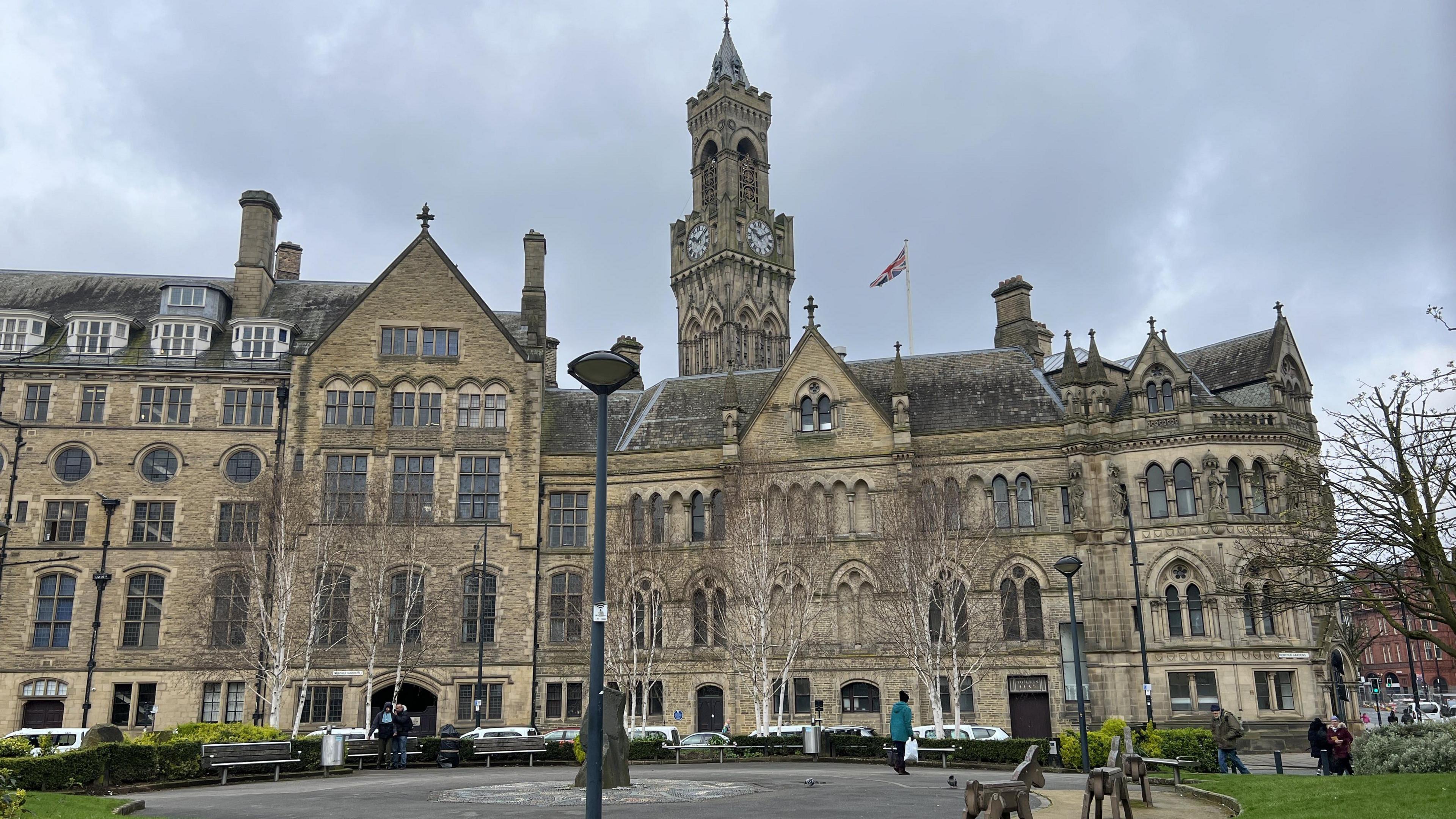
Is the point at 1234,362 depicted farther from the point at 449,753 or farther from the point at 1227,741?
the point at 449,753

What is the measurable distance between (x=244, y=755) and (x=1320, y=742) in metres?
24.3

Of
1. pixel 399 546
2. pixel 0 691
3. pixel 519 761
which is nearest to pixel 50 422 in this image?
pixel 0 691

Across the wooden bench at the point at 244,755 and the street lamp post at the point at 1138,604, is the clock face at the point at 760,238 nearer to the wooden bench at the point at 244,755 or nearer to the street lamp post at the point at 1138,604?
the street lamp post at the point at 1138,604

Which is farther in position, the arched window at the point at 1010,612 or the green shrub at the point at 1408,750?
the arched window at the point at 1010,612

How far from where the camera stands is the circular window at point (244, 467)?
150 feet

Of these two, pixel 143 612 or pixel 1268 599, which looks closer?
pixel 1268 599

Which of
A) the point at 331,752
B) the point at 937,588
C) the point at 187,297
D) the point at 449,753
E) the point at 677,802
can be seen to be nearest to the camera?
the point at 677,802

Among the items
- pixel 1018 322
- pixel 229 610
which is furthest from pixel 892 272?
pixel 229 610

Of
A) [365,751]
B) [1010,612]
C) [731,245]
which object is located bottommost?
[365,751]

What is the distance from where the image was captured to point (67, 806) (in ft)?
54.7

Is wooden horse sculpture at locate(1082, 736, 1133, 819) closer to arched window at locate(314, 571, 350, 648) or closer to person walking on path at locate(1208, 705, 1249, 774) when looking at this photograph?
person walking on path at locate(1208, 705, 1249, 774)

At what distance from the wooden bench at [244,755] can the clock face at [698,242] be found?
76.0 meters

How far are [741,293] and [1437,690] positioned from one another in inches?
2840

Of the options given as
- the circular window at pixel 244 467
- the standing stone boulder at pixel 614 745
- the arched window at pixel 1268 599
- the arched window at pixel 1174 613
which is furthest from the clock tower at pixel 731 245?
the standing stone boulder at pixel 614 745
